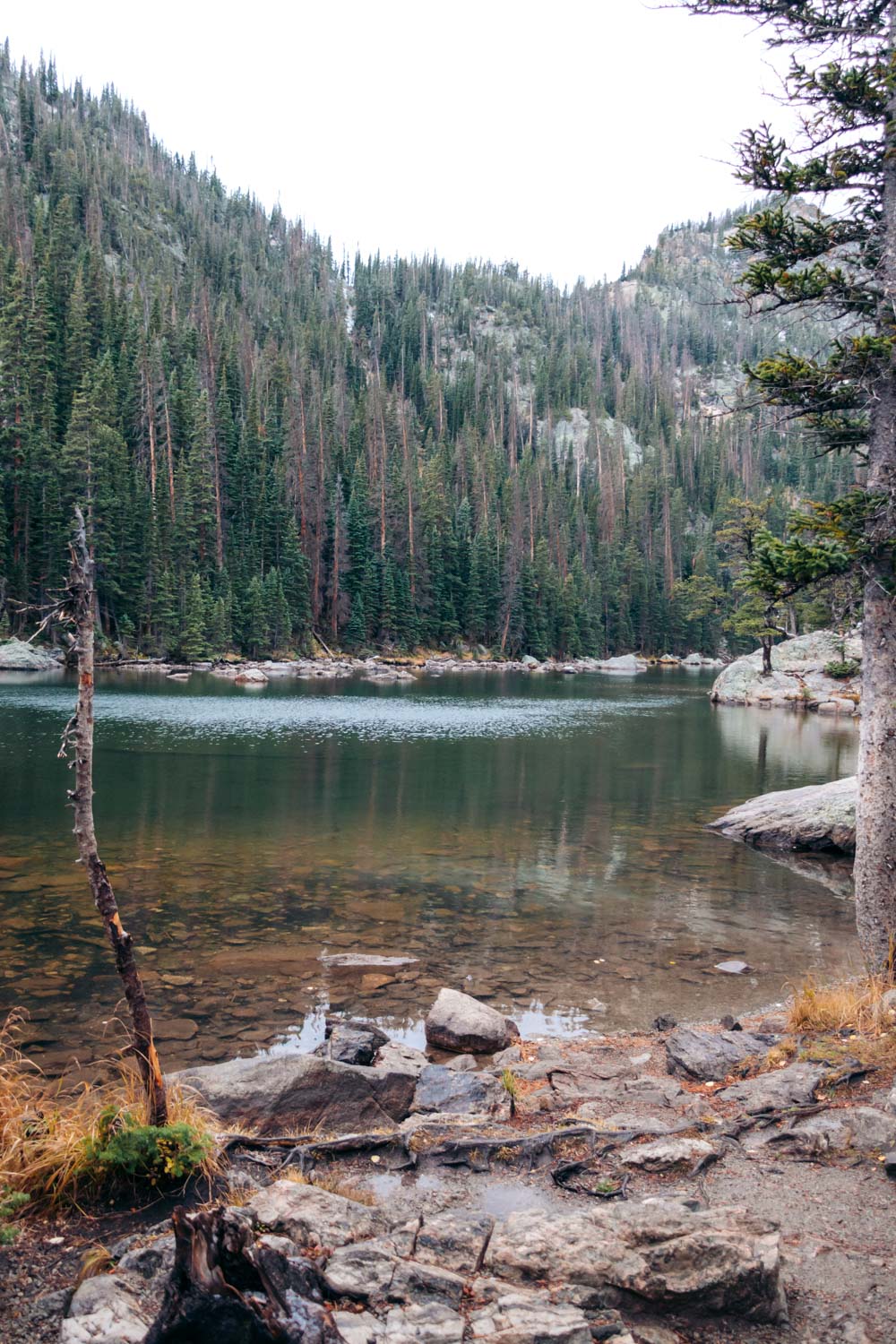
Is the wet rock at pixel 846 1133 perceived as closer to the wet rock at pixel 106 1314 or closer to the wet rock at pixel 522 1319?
the wet rock at pixel 522 1319

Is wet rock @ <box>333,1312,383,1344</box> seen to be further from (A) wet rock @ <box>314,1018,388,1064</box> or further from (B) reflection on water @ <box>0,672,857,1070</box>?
(B) reflection on water @ <box>0,672,857,1070</box>

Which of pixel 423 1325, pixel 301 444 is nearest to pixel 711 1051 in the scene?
pixel 423 1325

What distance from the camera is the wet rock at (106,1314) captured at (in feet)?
11.8

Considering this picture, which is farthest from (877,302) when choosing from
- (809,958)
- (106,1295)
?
(106,1295)

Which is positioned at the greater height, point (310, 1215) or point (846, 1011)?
point (310, 1215)

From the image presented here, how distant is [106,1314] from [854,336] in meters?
10.3

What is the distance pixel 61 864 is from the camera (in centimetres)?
1600

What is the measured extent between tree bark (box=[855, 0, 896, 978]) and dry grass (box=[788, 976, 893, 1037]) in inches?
17.7

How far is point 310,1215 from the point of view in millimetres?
4574

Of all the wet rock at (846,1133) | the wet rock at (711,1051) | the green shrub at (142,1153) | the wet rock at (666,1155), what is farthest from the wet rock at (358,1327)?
the wet rock at (711,1051)

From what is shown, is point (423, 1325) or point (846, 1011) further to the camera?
point (846, 1011)

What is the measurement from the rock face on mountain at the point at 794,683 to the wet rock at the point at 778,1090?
48242mm

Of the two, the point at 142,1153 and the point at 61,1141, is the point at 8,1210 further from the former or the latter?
the point at 142,1153

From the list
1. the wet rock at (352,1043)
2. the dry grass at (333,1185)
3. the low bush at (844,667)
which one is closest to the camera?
the dry grass at (333,1185)
